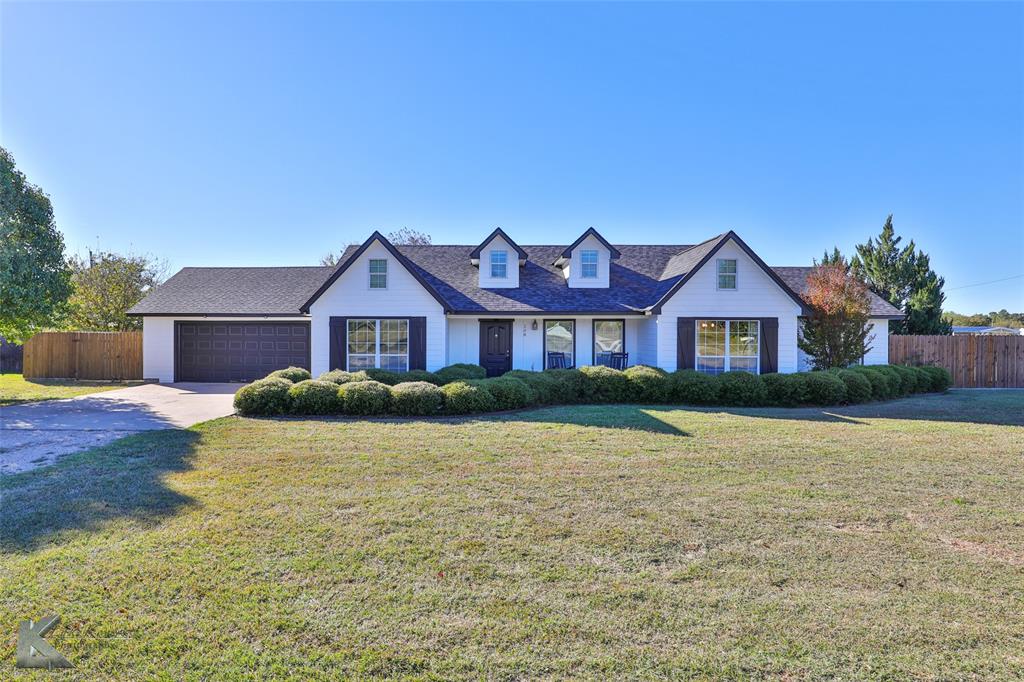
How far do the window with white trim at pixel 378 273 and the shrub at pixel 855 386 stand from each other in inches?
551

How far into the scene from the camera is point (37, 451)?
23.9 ft

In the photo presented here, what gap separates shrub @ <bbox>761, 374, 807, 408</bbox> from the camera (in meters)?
12.7

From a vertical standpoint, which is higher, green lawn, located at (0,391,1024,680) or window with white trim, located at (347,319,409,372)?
window with white trim, located at (347,319,409,372)

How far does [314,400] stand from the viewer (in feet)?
35.4

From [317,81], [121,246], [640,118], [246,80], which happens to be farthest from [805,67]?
[121,246]

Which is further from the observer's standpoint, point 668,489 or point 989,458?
point 989,458

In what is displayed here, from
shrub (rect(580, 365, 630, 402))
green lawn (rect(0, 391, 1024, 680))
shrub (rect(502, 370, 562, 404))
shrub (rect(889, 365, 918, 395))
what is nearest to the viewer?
green lawn (rect(0, 391, 1024, 680))

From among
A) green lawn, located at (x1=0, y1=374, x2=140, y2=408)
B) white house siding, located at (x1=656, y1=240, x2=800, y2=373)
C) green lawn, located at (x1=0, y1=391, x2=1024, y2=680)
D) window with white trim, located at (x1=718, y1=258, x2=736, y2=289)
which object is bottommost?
green lawn, located at (x1=0, y1=391, x2=1024, y2=680)

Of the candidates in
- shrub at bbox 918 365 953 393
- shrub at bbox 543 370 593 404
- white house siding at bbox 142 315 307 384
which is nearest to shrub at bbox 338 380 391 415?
shrub at bbox 543 370 593 404

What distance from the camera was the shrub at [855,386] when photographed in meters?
13.1

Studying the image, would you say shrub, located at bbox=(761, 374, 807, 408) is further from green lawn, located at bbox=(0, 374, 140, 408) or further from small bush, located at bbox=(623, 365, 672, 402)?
green lawn, located at bbox=(0, 374, 140, 408)

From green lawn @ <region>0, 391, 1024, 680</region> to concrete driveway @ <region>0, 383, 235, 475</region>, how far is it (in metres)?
1.27

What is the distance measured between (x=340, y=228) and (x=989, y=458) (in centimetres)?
3598

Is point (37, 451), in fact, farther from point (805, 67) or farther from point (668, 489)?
point (805, 67)
